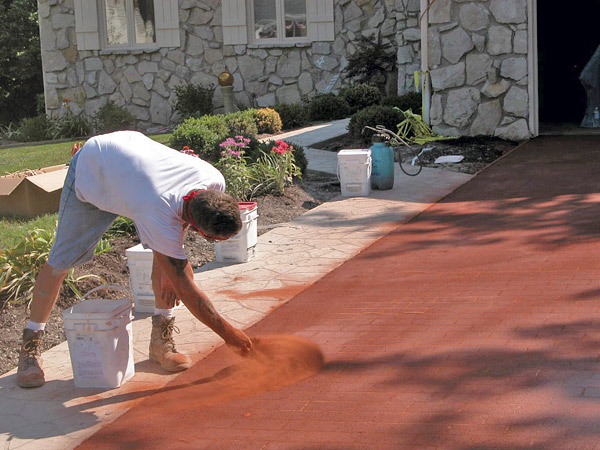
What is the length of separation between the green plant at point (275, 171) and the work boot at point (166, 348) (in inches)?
177

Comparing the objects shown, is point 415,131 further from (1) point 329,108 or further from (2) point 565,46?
(2) point 565,46

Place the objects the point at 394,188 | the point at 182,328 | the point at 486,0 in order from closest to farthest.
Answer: the point at 182,328, the point at 394,188, the point at 486,0

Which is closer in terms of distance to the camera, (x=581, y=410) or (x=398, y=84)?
(x=581, y=410)

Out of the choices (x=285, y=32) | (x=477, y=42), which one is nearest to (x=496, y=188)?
(x=477, y=42)

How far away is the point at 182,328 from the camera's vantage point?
5500 mm

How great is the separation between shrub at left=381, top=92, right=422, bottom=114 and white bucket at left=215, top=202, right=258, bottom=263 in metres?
7.85

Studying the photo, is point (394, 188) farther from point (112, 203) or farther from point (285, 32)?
point (285, 32)

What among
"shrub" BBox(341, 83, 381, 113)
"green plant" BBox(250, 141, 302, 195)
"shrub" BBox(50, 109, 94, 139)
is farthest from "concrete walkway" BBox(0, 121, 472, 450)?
"shrub" BBox(50, 109, 94, 139)

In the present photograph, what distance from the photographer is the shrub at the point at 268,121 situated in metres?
14.2

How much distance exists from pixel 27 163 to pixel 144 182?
8841mm

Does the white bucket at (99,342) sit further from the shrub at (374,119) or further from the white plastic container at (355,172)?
the shrub at (374,119)

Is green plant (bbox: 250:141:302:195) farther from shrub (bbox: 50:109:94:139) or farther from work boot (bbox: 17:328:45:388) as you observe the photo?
shrub (bbox: 50:109:94:139)

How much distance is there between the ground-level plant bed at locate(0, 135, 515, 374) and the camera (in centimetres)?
554

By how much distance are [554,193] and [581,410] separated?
222 inches
